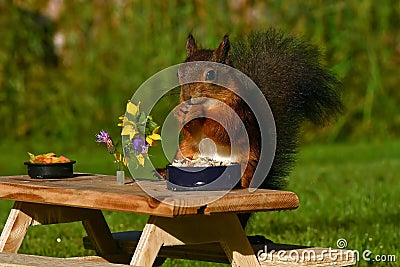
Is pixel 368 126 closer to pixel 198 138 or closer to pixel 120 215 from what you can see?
pixel 120 215

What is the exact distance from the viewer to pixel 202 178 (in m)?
3.27

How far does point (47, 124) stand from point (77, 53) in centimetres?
77

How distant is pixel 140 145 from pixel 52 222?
0.55m

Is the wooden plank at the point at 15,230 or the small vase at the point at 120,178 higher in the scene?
the small vase at the point at 120,178

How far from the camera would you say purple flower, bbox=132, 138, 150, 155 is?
3576 mm

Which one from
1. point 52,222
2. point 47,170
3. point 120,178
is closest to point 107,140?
point 120,178

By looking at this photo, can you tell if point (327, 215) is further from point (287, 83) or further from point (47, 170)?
point (47, 170)

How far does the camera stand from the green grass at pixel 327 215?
16.5ft

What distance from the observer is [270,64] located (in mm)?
3982

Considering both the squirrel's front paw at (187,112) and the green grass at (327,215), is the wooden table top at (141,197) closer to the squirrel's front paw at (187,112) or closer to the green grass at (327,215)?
the squirrel's front paw at (187,112)

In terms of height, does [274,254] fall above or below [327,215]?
above

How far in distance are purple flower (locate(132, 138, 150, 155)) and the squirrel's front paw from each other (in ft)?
0.53

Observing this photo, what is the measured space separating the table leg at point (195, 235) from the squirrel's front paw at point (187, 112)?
36 cm

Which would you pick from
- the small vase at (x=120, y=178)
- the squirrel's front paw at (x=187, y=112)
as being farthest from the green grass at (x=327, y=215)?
the squirrel's front paw at (x=187, y=112)
